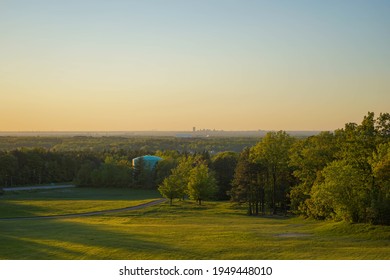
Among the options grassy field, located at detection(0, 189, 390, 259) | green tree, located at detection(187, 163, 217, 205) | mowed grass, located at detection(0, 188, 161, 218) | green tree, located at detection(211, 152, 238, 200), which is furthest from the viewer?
green tree, located at detection(211, 152, 238, 200)

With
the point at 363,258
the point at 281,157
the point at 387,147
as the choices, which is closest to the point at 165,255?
the point at 363,258

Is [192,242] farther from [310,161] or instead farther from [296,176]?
[296,176]

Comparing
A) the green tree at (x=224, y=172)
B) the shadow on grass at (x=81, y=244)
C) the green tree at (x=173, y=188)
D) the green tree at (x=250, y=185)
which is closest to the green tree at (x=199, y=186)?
the green tree at (x=173, y=188)

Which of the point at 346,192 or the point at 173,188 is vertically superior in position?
the point at 346,192

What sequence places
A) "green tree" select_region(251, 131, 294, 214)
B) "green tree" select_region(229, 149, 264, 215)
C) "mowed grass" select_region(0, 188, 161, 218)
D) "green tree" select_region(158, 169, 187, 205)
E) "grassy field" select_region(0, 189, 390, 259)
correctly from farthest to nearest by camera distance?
1. "green tree" select_region(158, 169, 187, 205)
2. "mowed grass" select_region(0, 188, 161, 218)
3. "green tree" select_region(229, 149, 264, 215)
4. "green tree" select_region(251, 131, 294, 214)
5. "grassy field" select_region(0, 189, 390, 259)

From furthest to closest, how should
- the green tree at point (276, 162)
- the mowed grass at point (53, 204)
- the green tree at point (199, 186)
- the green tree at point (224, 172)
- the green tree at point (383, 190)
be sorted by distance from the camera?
the green tree at point (224, 172) < the green tree at point (199, 186) < the mowed grass at point (53, 204) < the green tree at point (276, 162) < the green tree at point (383, 190)

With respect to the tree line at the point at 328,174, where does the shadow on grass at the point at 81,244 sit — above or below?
below

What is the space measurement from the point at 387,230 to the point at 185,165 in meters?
50.9

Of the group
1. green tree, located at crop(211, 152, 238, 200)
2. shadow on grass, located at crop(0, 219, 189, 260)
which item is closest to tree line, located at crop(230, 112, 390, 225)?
shadow on grass, located at crop(0, 219, 189, 260)

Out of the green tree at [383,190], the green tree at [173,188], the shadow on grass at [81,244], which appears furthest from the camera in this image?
the green tree at [173,188]

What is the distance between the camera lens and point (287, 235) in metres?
35.2

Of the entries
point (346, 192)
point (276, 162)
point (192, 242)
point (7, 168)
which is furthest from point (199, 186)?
point (7, 168)

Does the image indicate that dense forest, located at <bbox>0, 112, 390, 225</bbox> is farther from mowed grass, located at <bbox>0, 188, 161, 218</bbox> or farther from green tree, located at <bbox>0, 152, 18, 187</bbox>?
mowed grass, located at <bbox>0, 188, 161, 218</bbox>

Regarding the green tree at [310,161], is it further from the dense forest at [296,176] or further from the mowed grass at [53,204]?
the mowed grass at [53,204]
